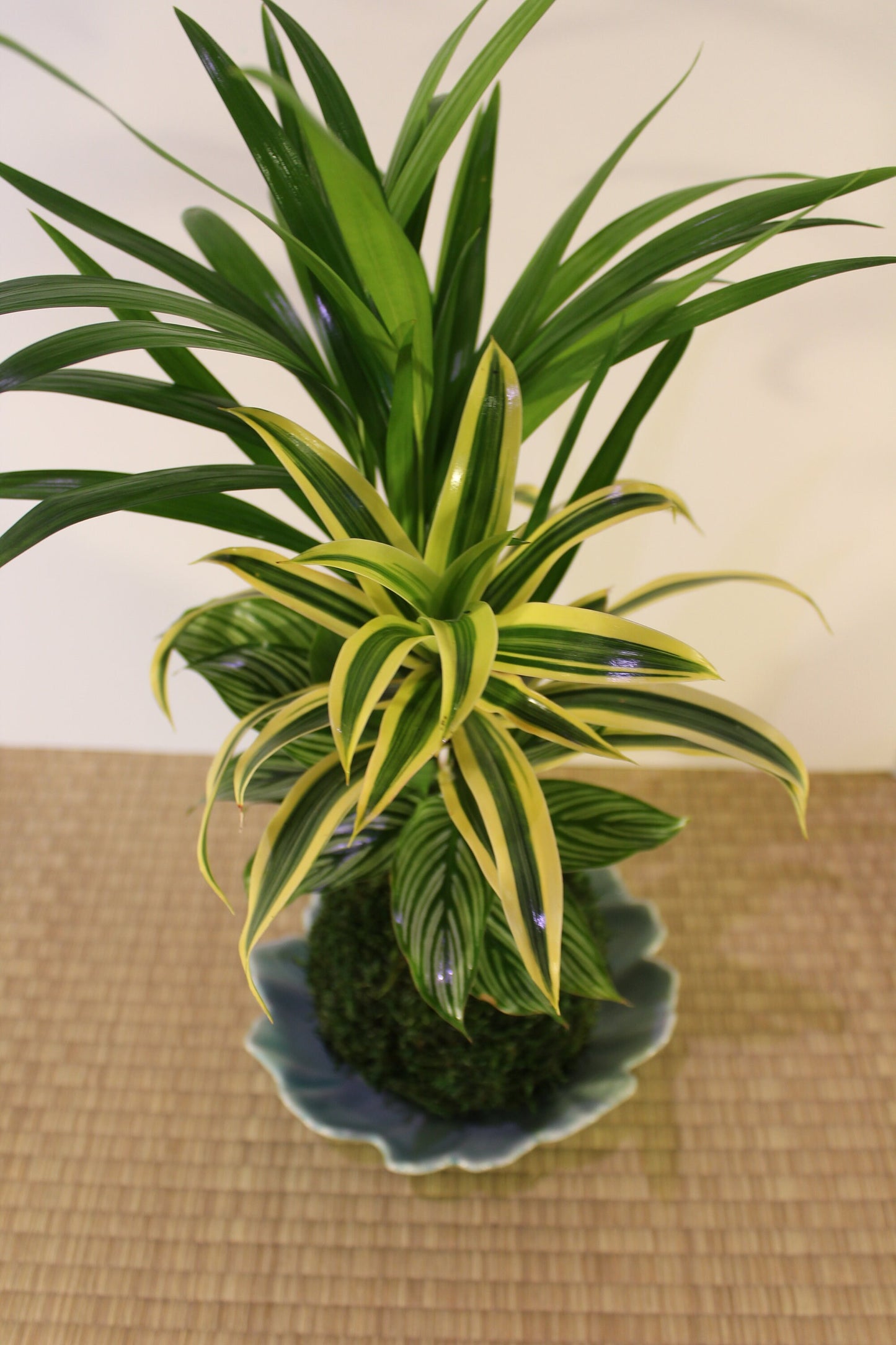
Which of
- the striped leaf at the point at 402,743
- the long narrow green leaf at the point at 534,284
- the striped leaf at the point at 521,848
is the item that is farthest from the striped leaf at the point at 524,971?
the long narrow green leaf at the point at 534,284

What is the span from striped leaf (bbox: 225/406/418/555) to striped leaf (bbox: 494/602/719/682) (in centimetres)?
11

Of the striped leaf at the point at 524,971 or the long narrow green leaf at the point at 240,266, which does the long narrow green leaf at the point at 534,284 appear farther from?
the striped leaf at the point at 524,971

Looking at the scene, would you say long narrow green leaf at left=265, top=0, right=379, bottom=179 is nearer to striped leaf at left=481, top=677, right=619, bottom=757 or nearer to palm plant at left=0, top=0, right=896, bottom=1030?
palm plant at left=0, top=0, right=896, bottom=1030

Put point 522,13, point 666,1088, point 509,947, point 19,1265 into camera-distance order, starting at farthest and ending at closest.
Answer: point 666,1088 < point 19,1265 < point 509,947 < point 522,13

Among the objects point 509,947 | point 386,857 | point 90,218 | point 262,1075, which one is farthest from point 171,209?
point 262,1075

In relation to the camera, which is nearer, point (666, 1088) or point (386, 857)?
point (386, 857)

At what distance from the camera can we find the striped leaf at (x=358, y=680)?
0.61 meters

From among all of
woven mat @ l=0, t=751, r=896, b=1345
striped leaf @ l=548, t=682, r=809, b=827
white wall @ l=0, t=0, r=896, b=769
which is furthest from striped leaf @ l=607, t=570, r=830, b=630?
woven mat @ l=0, t=751, r=896, b=1345

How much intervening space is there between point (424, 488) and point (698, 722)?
0.91 ft

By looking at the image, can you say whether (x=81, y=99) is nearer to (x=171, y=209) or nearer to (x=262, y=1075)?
(x=171, y=209)

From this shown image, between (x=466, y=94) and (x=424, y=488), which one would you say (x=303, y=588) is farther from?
(x=466, y=94)

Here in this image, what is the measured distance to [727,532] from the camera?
52.2 inches

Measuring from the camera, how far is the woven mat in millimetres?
963

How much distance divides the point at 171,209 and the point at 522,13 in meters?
0.59
